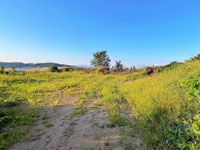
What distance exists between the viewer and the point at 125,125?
2299 millimetres

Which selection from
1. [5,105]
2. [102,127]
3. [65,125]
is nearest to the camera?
[102,127]

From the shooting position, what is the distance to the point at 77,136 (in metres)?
2.03

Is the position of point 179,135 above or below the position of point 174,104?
below

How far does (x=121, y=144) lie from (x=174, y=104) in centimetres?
165

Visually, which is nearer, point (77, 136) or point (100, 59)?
point (77, 136)

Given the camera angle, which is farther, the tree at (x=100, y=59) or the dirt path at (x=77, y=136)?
the tree at (x=100, y=59)

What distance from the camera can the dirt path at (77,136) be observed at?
1737 millimetres

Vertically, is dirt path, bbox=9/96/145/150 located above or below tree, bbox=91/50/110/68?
below

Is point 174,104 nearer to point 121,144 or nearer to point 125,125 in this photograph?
point 125,125

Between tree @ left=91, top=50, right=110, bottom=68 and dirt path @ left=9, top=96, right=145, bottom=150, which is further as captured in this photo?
tree @ left=91, top=50, right=110, bottom=68

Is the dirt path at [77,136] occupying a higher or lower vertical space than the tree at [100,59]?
lower

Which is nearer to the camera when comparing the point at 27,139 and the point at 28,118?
the point at 27,139

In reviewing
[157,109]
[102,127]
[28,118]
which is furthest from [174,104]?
[28,118]

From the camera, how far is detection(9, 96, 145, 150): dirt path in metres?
1.74
